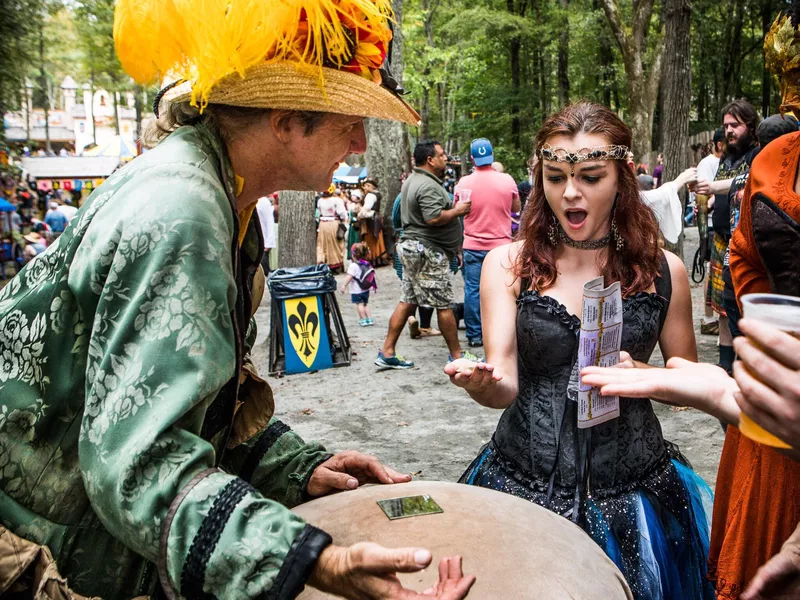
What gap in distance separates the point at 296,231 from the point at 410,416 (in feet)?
9.96

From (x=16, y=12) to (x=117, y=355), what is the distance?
38.3ft

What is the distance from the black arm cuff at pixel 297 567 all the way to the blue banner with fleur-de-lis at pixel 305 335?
21.3ft

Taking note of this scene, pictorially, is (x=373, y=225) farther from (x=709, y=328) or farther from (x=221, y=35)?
(x=221, y=35)

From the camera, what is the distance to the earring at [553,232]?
8.87 feet

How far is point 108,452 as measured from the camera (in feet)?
4.07

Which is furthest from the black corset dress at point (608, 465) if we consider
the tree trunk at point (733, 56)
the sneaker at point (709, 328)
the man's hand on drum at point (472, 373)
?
the tree trunk at point (733, 56)

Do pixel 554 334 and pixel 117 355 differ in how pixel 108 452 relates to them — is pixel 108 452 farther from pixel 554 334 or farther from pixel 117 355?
pixel 554 334

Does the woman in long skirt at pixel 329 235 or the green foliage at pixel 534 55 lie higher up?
the green foliage at pixel 534 55

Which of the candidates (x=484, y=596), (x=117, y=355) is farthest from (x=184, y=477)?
(x=484, y=596)

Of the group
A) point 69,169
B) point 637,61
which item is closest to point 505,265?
point 637,61

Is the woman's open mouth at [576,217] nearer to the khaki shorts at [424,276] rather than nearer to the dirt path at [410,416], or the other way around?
the dirt path at [410,416]

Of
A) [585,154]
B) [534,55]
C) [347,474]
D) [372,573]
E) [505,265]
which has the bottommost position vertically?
[347,474]

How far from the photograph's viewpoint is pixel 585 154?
253 centimetres

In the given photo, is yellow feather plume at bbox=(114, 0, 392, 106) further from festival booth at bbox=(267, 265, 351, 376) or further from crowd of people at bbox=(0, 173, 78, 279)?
crowd of people at bbox=(0, 173, 78, 279)
